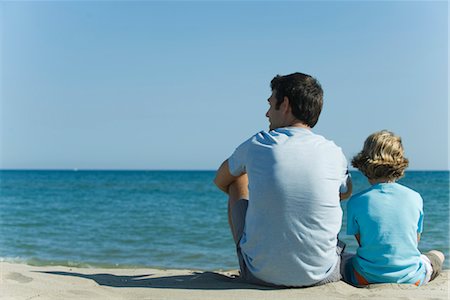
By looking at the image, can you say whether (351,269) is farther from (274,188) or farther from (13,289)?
(13,289)

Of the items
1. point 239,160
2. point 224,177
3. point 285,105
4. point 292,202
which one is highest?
point 285,105

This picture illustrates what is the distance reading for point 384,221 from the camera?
3725 millimetres

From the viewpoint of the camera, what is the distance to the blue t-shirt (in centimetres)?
373

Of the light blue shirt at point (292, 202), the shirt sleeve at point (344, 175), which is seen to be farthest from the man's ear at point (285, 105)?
the shirt sleeve at point (344, 175)

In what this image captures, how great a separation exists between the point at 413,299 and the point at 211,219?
12460mm

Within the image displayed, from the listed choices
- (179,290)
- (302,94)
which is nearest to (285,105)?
(302,94)

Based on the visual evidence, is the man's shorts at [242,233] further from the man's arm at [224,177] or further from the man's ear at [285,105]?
the man's ear at [285,105]

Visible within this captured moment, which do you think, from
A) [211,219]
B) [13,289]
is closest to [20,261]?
[13,289]

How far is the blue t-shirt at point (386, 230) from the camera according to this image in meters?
3.73

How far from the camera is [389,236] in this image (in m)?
3.72

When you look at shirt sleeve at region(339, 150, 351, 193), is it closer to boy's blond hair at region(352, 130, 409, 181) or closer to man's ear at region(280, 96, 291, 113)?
boy's blond hair at region(352, 130, 409, 181)

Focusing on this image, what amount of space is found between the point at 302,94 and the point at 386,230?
1039 mm

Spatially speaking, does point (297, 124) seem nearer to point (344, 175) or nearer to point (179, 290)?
point (344, 175)

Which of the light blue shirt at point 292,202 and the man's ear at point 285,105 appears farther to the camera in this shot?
the man's ear at point 285,105
